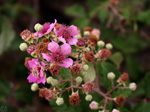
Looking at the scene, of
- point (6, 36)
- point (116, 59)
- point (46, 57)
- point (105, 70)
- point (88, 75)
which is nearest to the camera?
point (46, 57)

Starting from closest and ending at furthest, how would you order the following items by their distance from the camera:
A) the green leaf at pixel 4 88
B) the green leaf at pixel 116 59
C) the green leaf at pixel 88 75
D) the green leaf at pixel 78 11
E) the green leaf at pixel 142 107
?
the green leaf at pixel 88 75
the green leaf at pixel 142 107
the green leaf at pixel 116 59
the green leaf at pixel 4 88
the green leaf at pixel 78 11

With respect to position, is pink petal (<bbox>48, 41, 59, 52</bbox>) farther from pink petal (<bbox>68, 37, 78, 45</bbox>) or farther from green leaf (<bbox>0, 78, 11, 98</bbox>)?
green leaf (<bbox>0, 78, 11, 98</bbox>)

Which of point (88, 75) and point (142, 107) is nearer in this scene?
point (88, 75)

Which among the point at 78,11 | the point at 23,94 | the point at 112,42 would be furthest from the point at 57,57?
the point at 78,11

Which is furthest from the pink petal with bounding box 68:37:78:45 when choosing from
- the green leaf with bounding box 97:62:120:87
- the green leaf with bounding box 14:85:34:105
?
the green leaf with bounding box 14:85:34:105

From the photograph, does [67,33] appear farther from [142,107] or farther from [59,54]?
[142,107]

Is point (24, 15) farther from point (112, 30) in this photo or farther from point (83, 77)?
point (83, 77)

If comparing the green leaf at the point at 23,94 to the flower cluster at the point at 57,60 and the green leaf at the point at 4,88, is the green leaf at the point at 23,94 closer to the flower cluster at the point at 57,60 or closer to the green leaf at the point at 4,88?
the green leaf at the point at 4,88

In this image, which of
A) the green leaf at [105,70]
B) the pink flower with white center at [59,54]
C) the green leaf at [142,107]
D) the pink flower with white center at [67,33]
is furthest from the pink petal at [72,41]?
the green leaf at [142,107]
